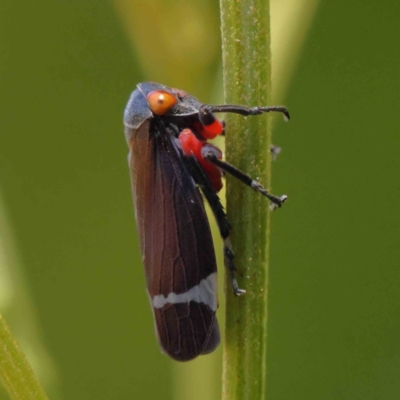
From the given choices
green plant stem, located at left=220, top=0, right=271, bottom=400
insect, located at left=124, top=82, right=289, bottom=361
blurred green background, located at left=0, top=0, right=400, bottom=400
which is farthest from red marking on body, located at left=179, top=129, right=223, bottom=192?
green plant stem, located at left=220, top=0, right=271, bottom=400

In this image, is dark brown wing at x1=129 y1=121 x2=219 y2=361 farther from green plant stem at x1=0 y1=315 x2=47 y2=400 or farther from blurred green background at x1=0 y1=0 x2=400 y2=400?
Answer: green plant stem at x1=0 y1=315 x2=47 y2=400

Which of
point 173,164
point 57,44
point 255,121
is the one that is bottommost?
point 173,164

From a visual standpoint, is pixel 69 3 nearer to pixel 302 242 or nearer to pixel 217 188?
pixel 217 188

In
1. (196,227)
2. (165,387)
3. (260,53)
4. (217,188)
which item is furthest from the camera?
(165,387)

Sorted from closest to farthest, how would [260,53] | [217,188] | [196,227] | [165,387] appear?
[260,53]
[196,227]
[217,188]
[165,387]

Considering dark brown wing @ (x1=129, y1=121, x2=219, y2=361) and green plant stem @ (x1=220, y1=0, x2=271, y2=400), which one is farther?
dark brown wing @ (x1=129, y1=121, x2=219, y2=361)

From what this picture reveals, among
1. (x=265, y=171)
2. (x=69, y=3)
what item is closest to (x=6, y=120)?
(x=69, y=3)

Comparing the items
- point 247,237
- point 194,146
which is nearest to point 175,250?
point 194,146

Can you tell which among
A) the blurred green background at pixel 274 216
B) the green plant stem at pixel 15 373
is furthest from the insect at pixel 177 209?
the green plant stem at pixel 15 373
